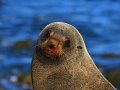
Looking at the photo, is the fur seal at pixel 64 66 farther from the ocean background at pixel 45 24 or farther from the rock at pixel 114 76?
the rock at pixel 114 76

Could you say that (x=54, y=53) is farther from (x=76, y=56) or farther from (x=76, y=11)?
(x=76, y=11)

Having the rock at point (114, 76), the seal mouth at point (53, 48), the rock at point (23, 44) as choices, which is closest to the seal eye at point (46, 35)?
the seal mouth at point (53, 48)

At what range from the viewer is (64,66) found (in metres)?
7.23

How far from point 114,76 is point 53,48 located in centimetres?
1015

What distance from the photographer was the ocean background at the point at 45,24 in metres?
18.2

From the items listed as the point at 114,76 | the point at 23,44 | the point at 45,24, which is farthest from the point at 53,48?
the point at 45,24

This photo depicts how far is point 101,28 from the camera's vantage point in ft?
80.8

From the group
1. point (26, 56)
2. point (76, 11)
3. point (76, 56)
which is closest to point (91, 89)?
point (76, 56)

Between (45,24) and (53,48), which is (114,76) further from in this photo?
(53,48)

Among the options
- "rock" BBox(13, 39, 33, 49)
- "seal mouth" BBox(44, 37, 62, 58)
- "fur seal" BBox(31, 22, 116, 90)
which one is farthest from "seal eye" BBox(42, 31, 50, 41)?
"rock" BBox(13, 39, 33, 49)

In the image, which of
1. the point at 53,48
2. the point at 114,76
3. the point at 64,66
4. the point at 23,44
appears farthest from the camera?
the point at 23,44

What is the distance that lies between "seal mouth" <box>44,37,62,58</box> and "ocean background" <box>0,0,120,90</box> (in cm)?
928

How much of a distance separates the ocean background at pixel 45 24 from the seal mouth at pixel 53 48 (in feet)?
30.4

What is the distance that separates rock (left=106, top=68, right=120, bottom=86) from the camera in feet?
54.0
